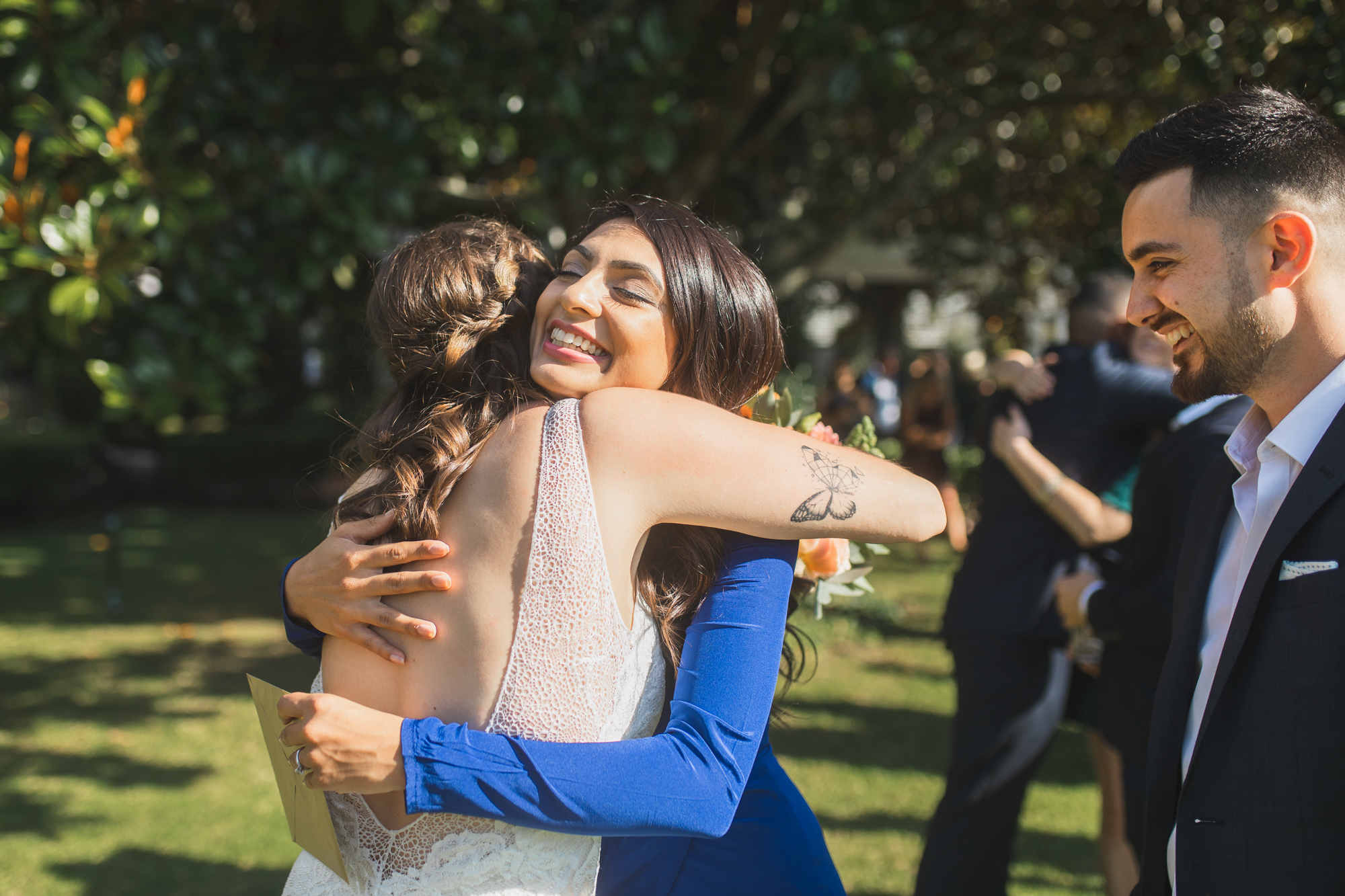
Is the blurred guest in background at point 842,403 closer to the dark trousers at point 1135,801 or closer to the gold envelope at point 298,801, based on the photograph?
the dark trousers at point 1135,801

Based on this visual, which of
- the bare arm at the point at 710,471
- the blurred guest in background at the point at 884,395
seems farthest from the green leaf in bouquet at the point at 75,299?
the blurred guest in background at the point at 884,395

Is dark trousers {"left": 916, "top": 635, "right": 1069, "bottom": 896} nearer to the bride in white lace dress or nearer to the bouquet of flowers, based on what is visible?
the bouquet of flowers

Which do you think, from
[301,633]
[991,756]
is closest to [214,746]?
[301,633]

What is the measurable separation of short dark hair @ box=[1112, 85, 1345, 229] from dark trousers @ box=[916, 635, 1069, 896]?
80.4 inches

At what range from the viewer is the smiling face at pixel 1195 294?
1494mm

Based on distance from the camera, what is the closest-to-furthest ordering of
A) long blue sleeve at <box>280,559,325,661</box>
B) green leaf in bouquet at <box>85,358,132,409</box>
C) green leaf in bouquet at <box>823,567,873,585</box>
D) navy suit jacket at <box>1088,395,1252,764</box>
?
long blue sleeve at <box>280,559,325,661</box> → green leaf in bouquet at <box>823,567,873,585</box> → navy suit jacket at <box>1088,395,1252,764</box> → green leaf in bouquet at <box>85,358,132,409</box>

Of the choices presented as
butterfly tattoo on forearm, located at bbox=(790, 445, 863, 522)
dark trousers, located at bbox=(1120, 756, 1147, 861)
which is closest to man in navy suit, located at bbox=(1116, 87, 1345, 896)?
butterfly tattoo on forearm, located at bbox=(790, 445, 863, 522)

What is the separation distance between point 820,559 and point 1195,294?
33.9 inches

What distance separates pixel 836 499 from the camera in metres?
1.46

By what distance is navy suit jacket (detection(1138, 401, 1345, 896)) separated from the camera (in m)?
1.34

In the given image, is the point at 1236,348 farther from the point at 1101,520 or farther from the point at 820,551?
the point at 1101,520

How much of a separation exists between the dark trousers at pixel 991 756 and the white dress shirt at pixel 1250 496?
1.53 meters

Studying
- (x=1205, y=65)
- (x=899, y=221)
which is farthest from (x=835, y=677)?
(x=899, y=221)

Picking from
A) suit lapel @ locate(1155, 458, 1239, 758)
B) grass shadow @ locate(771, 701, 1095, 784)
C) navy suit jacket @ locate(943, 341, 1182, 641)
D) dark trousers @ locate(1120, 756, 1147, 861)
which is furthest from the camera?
grass shadow @ locate(771, 701, 1095, 784)
